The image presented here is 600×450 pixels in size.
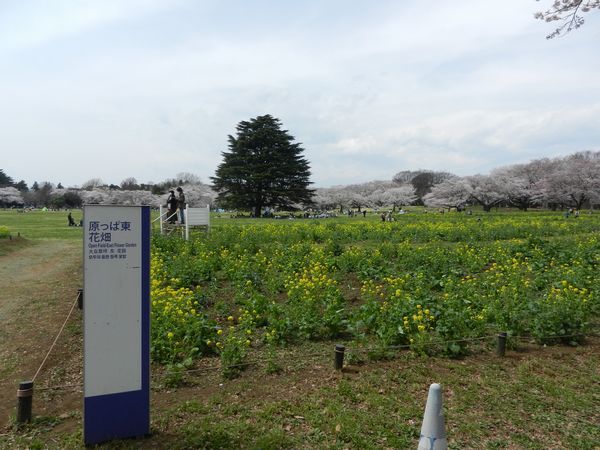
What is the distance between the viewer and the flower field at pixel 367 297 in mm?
6055

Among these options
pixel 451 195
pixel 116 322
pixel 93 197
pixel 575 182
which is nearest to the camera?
pixel 116 322

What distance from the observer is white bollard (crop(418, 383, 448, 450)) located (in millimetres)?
3195

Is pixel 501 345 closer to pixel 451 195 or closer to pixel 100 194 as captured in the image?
pixel 451 195

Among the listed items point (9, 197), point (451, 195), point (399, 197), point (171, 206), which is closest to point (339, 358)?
point (171, 206)

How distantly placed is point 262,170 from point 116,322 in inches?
1858

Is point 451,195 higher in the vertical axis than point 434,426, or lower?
higher

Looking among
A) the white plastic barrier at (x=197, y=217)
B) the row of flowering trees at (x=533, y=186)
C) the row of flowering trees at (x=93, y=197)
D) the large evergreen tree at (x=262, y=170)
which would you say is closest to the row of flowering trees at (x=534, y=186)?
the row of flowering trees at (x=533, y=186)

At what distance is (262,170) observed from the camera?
50250 mm

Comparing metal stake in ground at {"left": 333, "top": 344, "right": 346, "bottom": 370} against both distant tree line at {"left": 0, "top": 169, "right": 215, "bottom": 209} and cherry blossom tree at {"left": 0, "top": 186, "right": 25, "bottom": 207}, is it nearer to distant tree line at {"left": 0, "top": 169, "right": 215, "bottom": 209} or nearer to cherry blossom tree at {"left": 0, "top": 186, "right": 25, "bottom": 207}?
distant tree line at {"left": 0, "top": 169, "right": 215, "bottom": 209}

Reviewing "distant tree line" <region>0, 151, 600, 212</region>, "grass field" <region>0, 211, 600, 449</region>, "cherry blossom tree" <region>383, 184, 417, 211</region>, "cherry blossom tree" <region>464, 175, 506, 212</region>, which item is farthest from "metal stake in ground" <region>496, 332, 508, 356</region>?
"cherry blossom tree" <region>383, 184, 417, 211</region>

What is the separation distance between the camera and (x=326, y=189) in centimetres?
9481

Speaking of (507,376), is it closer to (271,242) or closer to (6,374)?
(6,374)

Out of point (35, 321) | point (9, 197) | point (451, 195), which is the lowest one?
point (35, 321)

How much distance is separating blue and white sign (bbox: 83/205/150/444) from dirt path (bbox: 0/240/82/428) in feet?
5.00
